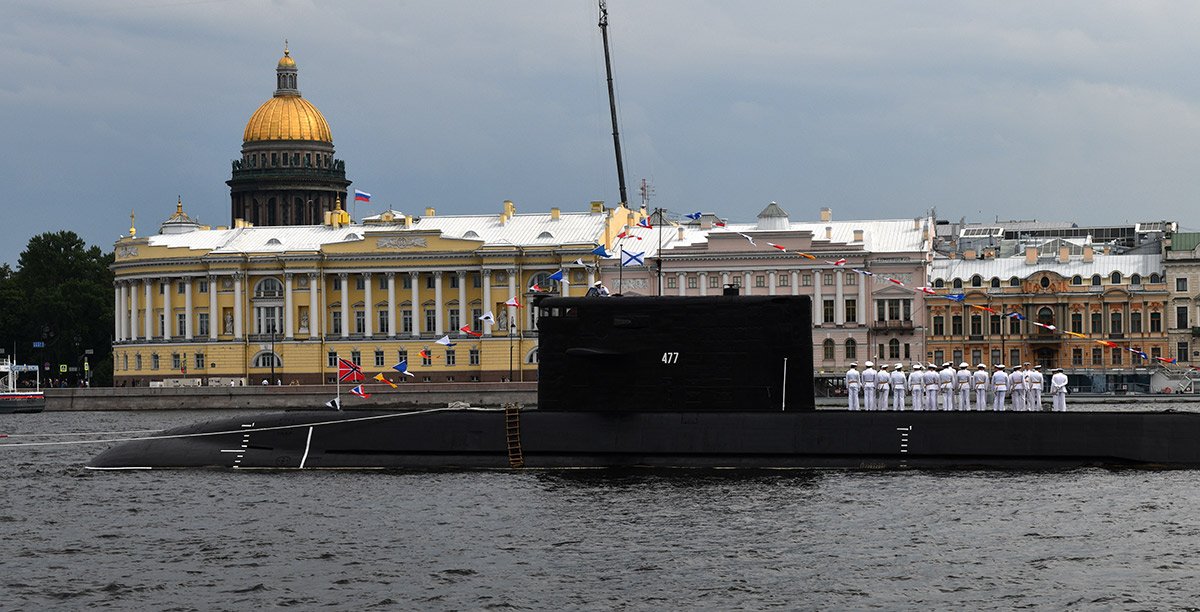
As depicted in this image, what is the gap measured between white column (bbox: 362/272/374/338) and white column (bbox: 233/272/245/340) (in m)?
6.67

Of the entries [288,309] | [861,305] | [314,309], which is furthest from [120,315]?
[861,305]

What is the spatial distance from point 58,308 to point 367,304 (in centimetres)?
2352

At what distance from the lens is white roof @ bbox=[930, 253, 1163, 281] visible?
78375 mm

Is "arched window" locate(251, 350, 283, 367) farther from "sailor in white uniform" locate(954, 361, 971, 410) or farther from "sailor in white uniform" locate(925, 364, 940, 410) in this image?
"sailor in white uniform" locate(925, 364, 940, 410)

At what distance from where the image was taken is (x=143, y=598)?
65.1ft

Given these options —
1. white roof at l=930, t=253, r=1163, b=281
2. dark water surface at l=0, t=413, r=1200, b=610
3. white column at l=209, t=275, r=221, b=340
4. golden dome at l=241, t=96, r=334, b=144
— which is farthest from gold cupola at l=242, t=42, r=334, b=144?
dark water surface at l=0, t=413, r=1200, b=610

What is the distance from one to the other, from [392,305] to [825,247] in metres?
23.8

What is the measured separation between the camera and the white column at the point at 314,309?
89.9 meters

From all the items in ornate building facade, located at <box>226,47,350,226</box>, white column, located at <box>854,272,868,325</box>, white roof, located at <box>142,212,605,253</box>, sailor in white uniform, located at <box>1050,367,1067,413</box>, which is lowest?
sailor in white uniform, located at <box>1050,367,1067,413</box>

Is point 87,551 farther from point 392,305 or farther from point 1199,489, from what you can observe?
point 392,305

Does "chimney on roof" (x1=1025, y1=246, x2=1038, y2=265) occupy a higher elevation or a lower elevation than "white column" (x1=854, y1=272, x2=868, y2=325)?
higher

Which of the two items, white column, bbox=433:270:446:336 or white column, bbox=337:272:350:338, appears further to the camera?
white column, bbox=337:272:350:338

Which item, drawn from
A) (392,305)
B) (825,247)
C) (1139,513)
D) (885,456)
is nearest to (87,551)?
(885,456)

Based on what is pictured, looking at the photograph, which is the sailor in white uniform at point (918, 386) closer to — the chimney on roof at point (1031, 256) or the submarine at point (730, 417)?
the submarine at point (730, 417)
